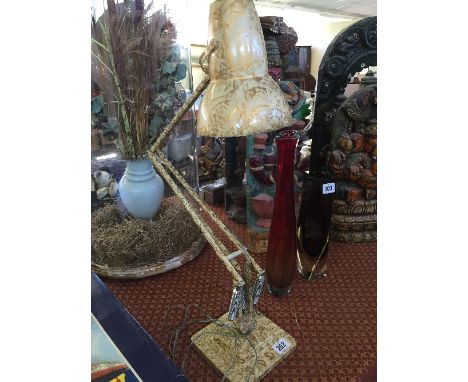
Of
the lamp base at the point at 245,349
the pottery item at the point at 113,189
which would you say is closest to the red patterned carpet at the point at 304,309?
the lamp base at the point at 245,349

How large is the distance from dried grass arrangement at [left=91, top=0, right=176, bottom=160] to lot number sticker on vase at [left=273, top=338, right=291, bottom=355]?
0.67 meters

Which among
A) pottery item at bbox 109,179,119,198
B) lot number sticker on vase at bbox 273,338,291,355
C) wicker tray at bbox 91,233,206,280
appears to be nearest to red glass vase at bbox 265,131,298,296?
lot number sticker on vase at bbox 273,338,291,355

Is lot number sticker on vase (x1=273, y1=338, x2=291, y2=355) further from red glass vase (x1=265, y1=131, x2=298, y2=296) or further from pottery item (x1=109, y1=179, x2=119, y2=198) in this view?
pottery item (x1=109, y1=179, x2=119, y2=198)

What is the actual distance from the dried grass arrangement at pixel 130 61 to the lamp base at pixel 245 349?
1.97 feet

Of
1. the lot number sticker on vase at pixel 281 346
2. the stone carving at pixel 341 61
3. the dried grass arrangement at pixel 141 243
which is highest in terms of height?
the stone carving at pixel 341 61

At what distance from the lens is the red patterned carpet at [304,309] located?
2.10 ft

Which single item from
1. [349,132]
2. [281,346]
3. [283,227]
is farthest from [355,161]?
[281,346]

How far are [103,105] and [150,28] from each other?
0.27 metres

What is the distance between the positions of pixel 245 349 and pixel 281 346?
73mm

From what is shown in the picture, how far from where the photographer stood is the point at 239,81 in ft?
1.46

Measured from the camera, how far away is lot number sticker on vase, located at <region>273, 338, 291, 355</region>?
653 mm

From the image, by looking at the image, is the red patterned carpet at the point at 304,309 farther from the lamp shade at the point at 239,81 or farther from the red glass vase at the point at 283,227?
the lamp shade at the point at 239,81

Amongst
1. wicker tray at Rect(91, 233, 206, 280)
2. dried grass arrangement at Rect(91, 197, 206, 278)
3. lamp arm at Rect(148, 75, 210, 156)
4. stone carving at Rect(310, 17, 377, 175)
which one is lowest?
wicker tray at Rect(91, 233, 206, 280)

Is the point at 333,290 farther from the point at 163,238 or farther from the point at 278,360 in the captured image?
→ the point at 163,238
